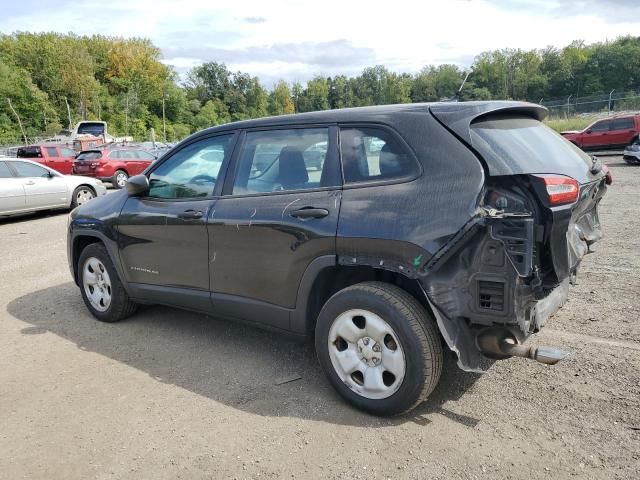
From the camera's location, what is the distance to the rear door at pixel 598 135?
73.0ft

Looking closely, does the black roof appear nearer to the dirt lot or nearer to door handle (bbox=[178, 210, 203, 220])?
door handle (bbox=[178, 210, 203, 220])

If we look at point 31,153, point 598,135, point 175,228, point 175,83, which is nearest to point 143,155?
point 31,153

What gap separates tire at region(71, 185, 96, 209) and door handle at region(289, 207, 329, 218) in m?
10.8

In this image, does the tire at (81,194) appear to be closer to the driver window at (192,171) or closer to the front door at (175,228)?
the front door at (175,228)

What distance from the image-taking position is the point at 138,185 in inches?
171

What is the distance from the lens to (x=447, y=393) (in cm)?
334

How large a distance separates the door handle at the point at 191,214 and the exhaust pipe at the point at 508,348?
7.19ft

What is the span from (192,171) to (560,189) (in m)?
2.76

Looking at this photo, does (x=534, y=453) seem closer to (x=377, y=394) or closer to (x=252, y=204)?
(x=377, y=394)

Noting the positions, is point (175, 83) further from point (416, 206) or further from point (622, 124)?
point (416, 206)

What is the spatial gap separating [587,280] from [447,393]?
9.12 feet

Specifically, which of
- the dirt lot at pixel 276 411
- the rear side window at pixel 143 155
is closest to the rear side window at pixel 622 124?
the rear side window at pixel 143 155

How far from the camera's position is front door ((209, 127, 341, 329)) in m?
3.31

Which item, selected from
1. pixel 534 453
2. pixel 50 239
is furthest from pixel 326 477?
pixel 50 239
